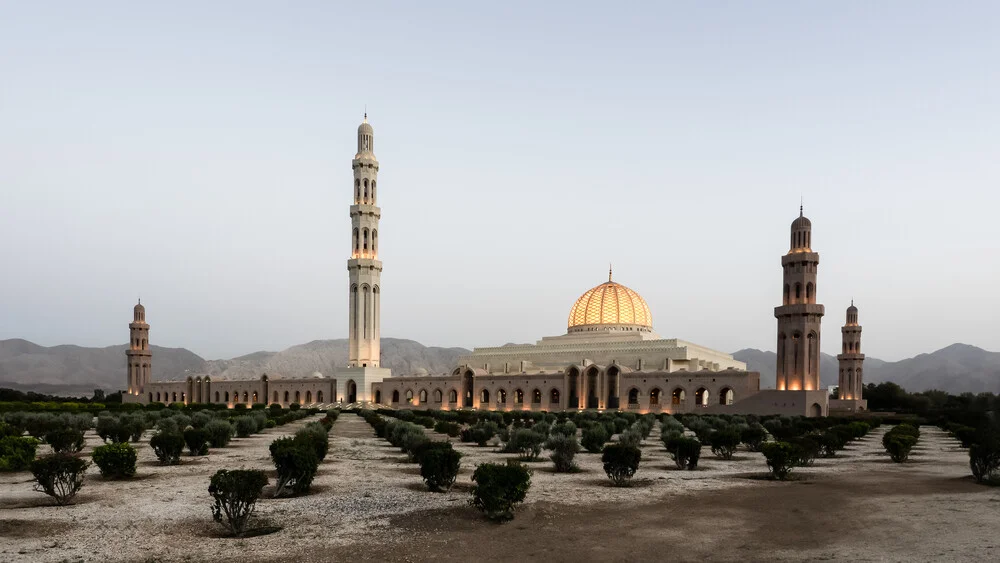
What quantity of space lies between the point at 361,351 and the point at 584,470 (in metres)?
61.3

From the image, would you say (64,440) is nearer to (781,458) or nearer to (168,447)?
(168,447)

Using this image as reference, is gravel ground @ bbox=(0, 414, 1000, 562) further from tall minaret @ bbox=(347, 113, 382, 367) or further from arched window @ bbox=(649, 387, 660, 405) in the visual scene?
tall minaret @ bbox=(347, 113, 382, 367)

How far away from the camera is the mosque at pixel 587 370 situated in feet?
190

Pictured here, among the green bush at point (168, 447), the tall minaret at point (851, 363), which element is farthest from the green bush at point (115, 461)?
the tall minaret at point (851, 363)

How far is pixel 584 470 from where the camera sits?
19.8 metres

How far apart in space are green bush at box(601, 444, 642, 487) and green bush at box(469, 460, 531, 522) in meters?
4.62

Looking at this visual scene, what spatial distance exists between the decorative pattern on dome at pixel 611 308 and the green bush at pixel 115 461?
6599cm

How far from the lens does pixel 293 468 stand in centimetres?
1462

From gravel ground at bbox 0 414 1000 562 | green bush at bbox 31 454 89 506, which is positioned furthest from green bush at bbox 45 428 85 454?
green bush at bbox 31 454 89 506

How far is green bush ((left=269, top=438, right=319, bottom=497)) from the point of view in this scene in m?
14.6

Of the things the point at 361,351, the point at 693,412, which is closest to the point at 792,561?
the point at 693,412

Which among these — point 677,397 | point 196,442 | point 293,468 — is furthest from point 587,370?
point 293,468

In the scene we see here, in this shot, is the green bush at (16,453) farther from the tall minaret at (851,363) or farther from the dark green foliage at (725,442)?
the tall minaret at (851,363)

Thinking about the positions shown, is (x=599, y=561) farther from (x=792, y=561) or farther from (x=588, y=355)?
(x=588, y=355)
